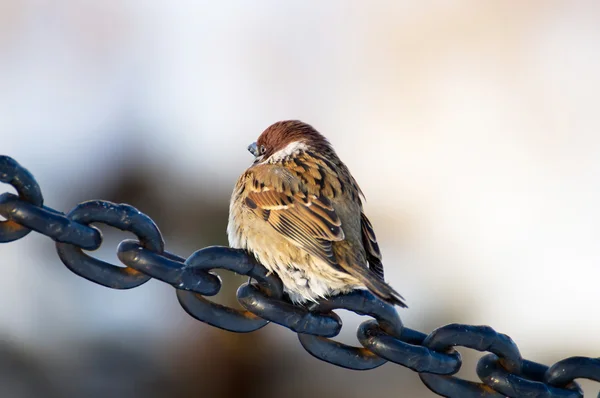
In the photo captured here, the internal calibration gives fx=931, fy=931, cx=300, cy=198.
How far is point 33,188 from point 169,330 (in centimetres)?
505

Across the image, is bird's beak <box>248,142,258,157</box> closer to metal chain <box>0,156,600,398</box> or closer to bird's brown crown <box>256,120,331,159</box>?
bird's brown crown <box>256,120,331,159</box>

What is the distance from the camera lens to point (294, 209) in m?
3.74

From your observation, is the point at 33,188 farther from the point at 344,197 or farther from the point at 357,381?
the point at 357,381

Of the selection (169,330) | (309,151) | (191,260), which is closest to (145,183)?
(169,330)

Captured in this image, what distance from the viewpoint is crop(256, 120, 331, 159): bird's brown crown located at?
447 centimetres

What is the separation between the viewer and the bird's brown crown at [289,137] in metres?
4.47

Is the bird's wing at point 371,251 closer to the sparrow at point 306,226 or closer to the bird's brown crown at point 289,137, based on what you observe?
the sparrow at point 306,226

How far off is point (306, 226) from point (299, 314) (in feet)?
3.16

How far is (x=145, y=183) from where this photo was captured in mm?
8797

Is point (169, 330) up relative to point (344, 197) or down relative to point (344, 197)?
up

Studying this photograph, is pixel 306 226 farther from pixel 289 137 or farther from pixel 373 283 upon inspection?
pixel 289 137

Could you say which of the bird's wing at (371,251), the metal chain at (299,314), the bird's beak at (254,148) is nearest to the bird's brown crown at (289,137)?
the bird's beak at (254,148)

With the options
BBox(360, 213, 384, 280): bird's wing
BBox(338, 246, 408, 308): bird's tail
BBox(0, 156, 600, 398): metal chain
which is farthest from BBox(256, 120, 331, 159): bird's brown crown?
BBox(0, 156, 600, 398): metal chain

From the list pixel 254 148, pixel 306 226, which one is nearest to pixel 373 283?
pixel 306 226
